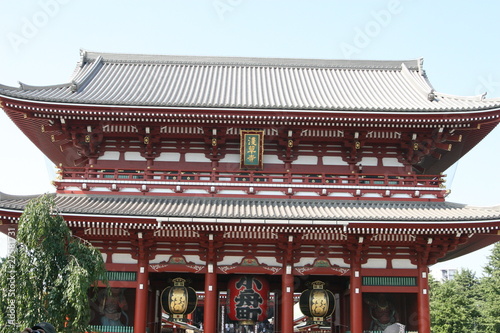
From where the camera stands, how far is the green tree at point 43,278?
35.2ft

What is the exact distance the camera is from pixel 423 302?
15930 mm

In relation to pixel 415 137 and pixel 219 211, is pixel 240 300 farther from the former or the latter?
pixel 415 137

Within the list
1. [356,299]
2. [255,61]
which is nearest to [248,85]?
[255,61]

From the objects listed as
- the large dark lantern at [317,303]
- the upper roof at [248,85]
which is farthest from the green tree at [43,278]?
the large dark lantern at [317,303]

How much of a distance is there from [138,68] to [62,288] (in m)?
15.0

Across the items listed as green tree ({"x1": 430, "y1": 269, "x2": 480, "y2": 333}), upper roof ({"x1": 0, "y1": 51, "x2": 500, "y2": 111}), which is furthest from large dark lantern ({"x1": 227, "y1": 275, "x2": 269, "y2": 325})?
green tree ({"x1": 430, "y1": 269, "x2": 480, "y2": 333})

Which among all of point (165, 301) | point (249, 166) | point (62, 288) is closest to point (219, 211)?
point (249, 166)

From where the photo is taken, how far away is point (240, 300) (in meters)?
17.0

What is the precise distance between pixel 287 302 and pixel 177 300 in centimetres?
406

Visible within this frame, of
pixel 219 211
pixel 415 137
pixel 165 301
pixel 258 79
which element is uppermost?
pixel 258 79

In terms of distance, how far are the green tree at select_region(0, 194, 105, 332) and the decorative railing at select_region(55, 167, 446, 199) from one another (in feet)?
18.4

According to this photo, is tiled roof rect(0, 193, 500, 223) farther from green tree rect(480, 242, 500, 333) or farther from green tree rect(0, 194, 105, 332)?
green tree rect(480, 242, 500, 333)

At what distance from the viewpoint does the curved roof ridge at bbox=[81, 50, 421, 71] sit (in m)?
24.4

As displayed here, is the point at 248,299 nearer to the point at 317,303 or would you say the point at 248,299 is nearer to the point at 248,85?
the point at 317,303
